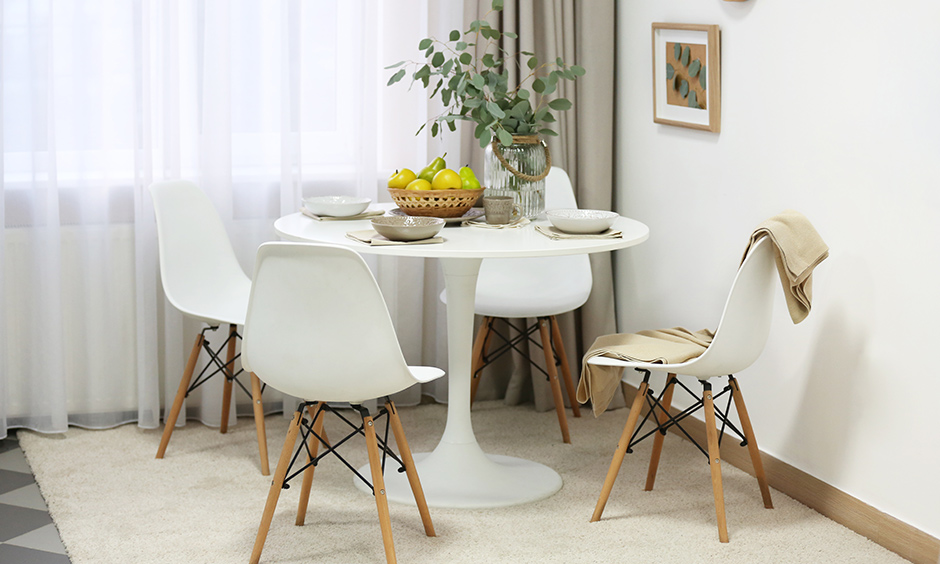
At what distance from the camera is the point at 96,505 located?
2721 millimetres

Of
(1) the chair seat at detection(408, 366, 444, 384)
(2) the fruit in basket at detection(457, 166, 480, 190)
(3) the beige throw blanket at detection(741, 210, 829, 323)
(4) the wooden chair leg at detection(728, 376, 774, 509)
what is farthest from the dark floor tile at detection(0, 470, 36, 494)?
(3) the beige throw blanket at detection(741, 210, 829, 323)

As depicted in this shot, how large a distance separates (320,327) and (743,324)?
108cm

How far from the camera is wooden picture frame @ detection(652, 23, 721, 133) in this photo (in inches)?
120

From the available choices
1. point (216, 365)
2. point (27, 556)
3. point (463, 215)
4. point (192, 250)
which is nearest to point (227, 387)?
point (216, 365)

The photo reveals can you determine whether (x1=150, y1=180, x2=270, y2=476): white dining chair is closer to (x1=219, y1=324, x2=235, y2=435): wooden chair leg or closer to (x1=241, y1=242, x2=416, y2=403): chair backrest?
(x1=219, y1=324, x2=235, y2=435): wooden chair leg

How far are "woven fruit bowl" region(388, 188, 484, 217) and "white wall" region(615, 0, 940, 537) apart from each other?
90cm

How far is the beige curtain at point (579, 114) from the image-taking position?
3520 millimetres

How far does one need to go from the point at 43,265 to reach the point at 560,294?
1784mm

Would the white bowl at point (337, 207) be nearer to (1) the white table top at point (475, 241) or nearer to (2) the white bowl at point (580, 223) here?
(1) the white table top at point (475, 241)

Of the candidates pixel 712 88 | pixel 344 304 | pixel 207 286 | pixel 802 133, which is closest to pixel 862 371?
pixel 802 133

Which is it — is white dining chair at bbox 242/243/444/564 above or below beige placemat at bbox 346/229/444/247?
below

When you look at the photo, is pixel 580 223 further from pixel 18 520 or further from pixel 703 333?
pixel 18 520

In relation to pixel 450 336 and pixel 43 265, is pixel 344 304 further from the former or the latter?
pixel 43 265

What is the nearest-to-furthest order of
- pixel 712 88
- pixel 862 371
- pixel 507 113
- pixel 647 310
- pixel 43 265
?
pixel 862 371, pixel 507 113, pixel 712 88, pixel 43 265, pixel 647 310
